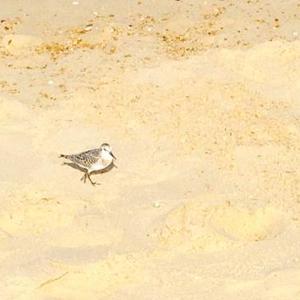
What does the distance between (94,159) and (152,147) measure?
626 mm

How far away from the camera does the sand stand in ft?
17.2

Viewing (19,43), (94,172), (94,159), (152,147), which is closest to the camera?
(94,159)

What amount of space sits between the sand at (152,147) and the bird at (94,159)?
128mm

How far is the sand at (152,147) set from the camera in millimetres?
5234

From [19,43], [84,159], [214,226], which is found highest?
[19,43]

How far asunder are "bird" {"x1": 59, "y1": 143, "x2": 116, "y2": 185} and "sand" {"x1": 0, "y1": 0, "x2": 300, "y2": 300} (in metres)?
0.13

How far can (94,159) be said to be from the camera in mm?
6211

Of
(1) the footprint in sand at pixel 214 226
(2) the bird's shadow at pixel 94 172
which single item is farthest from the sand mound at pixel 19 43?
(1) the footprint in sand at pixel 214 226

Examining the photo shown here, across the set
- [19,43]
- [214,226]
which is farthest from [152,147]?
[19,43]

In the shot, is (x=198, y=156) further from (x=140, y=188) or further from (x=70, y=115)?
(x=70, y=115)

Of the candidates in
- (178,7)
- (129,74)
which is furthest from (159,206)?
(178,7)

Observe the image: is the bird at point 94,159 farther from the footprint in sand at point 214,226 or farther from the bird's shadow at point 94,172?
the footprint in sand at point 214,226

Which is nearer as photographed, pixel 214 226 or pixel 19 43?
pixel 214 226

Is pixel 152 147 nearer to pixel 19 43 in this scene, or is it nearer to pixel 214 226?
pixel 214 226
